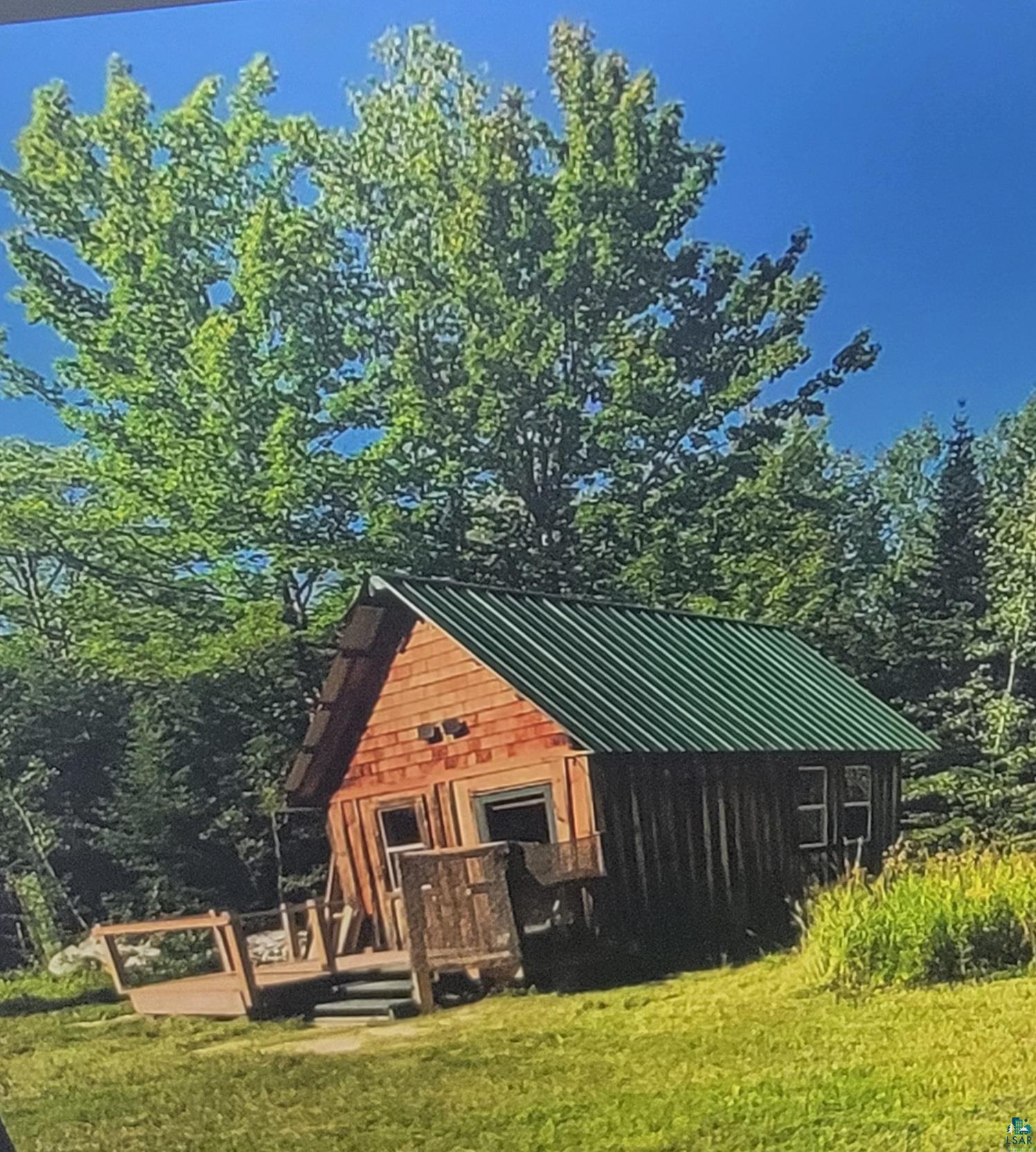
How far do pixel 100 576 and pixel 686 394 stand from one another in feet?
4.20

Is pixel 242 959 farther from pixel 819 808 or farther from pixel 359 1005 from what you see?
pixel 819 808

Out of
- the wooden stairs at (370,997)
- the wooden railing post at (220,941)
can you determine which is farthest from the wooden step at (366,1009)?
the wooden railing post at (220,941)

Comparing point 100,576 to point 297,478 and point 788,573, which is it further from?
point 788,573

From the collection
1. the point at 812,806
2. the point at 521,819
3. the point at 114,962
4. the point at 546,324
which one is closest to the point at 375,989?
the point at 521,819

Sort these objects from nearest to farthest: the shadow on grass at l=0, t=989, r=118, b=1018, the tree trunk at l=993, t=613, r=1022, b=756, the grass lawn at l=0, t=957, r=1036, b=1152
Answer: the grass lawn at l=0, t=957, r=1036, b=1152 < the tree trunk at l=993, t=613, r=1022, b=756 < the shadow on grass at l=0, t=989, r=118, b=1018

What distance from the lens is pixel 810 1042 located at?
118 inches

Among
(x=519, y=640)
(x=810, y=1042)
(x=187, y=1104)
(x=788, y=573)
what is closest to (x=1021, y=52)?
(x=788, y=573)

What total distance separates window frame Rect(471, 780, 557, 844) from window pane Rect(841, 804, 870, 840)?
1.89 feet

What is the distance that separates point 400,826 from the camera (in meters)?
3.21

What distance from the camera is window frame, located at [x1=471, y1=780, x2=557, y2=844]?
10.2ft

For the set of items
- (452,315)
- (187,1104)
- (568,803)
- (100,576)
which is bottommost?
(187,1104)

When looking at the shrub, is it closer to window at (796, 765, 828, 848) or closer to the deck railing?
window at (796, 765, 828, 848)

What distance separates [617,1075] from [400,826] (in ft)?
2.14

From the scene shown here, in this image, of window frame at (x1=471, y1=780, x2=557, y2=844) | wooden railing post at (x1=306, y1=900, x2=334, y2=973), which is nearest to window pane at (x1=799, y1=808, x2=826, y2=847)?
window frame at (x1=471, y1=780, x2=557, y2=844)
